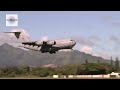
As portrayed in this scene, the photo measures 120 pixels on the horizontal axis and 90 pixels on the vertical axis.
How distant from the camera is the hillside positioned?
1421 cm

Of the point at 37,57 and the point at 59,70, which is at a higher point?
the point at 37,57

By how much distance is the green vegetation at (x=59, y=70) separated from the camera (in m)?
14.6

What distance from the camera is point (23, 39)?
1463 centimetres

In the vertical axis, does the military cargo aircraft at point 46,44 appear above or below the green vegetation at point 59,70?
above

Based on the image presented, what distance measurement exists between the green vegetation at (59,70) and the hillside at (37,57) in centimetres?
27

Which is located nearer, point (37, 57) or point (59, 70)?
point (37, 57)

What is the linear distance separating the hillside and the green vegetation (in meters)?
0.27

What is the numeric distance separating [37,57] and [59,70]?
3.72ft

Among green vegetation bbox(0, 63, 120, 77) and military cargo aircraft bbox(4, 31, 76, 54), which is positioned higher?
military cargo aircraft bbox(4, 31, 76, 54)

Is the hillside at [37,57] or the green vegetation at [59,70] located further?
the green vegetation at [59,70]

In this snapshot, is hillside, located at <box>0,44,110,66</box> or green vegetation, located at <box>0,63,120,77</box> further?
green vegetation, located at <box>0,63,120,77</box>

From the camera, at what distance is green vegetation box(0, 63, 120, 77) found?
573 inches

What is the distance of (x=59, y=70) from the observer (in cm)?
1497
